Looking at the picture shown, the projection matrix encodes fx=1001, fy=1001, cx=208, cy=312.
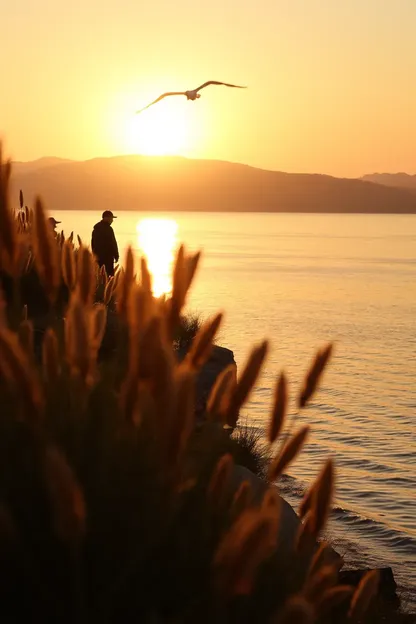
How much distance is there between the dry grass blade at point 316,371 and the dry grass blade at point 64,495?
1.41 m

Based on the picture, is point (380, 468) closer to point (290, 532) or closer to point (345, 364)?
point (290, 532)

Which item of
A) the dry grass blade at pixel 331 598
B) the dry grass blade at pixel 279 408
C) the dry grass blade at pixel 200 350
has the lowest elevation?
the dry grass blade at pixel 331 598

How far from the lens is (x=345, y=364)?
1001 inches

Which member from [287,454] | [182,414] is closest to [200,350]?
[287,454]

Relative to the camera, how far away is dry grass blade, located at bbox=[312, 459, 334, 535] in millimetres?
2713

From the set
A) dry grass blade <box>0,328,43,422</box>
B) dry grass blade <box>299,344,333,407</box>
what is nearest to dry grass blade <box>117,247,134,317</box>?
dry grass blade <box>299,344,333,407</box>

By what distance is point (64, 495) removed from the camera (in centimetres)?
193

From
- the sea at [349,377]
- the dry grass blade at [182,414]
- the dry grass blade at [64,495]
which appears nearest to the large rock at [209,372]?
the sea at [349,377]

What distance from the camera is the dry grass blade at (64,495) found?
1.91 m

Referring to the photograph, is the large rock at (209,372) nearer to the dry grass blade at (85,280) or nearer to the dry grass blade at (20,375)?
the dry grass blade at (85,280)

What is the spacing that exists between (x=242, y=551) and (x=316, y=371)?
123 cm

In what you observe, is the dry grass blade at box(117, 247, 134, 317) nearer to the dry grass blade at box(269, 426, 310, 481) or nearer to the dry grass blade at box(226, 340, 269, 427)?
the dry grass blade at box(226, 340, 269, 427)

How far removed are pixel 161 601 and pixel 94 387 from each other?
2.15ft

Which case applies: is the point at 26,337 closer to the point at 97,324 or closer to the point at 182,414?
the point at 97,324
